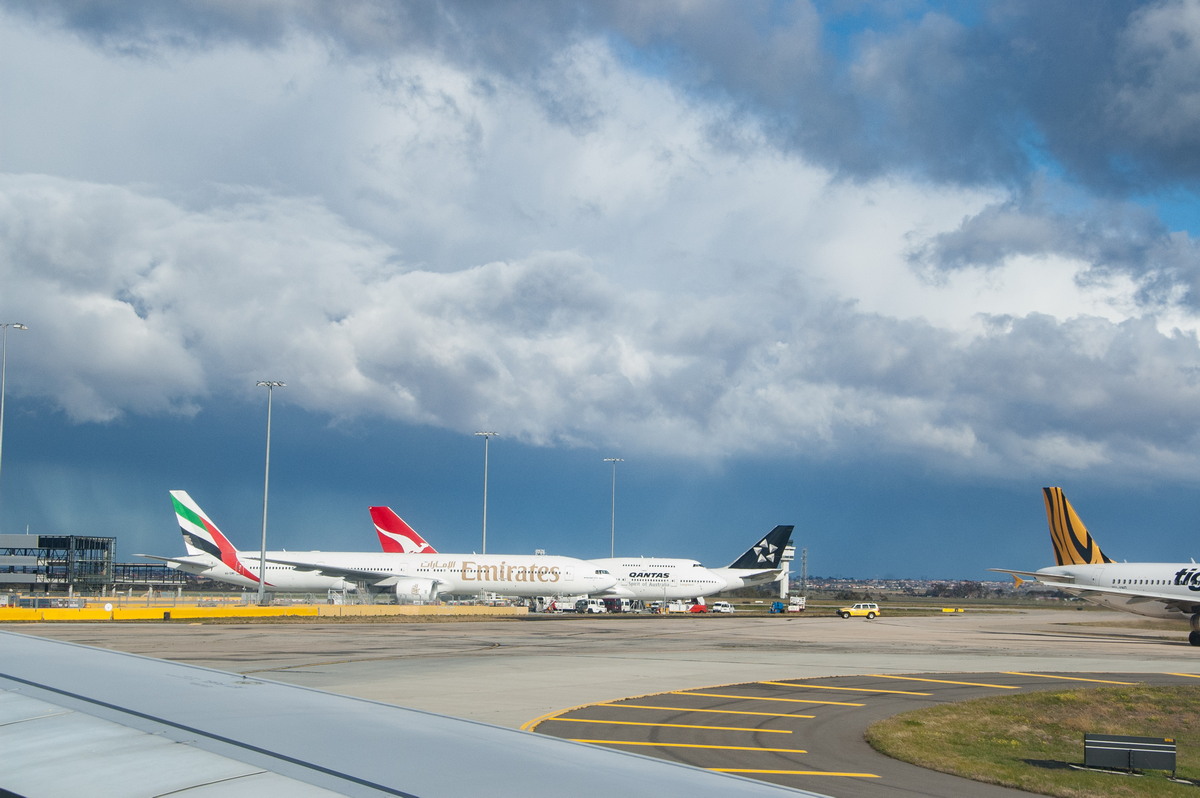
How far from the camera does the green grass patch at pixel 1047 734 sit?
13.9 m

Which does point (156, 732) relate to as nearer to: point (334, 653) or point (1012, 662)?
point (334, 653)

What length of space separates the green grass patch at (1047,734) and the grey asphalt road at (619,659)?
0.72 meters

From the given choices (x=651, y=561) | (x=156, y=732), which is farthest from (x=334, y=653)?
(x=651, y=561)

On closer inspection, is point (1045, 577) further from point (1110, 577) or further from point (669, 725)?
point (669, 725)

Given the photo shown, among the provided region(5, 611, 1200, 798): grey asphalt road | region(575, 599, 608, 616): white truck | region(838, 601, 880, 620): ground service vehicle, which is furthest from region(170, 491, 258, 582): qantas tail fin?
region(838, 601, 880, 620): ground service vehicle

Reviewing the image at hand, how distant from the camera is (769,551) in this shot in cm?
8438

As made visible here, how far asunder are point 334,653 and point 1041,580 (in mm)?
40442

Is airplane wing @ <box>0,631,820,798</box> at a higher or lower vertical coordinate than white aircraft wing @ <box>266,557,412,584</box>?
higher

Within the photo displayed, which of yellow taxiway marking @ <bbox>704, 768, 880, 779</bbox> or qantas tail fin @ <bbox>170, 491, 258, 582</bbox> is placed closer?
yellow taxiway marking @ <bbox>704, 768, 880, 779</bbox>

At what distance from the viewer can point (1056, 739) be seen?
18.2 meters

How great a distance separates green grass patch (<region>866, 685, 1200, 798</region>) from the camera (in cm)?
1394

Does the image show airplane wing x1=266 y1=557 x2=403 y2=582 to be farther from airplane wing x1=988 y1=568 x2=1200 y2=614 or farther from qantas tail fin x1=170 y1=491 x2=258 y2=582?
airplane wing x1=988 y1=568 x2=1200 y2=614

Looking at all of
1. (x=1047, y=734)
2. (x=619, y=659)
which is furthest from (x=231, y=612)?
(x=1047, y=734)

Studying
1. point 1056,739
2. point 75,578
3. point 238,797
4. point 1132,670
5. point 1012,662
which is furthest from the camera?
point 75,578
